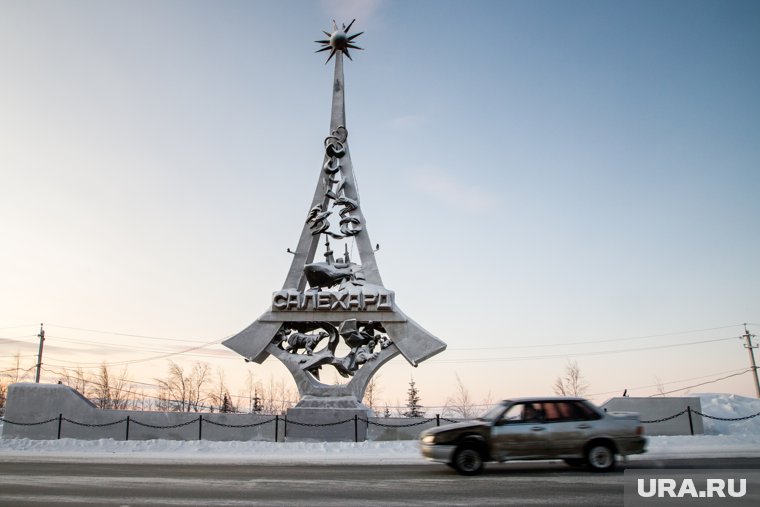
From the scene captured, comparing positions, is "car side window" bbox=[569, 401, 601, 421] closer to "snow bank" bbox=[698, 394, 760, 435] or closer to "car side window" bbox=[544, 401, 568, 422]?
"car side window" bbox=[544, 401, 568, 422]

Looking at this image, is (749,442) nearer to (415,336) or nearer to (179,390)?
(415,336)

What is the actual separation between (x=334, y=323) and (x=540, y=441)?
14313 mm

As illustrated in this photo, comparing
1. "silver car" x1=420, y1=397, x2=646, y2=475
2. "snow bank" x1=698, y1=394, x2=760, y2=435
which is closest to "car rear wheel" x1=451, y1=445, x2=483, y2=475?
"silver car" x1=420, y1=397, x2=646, y2=475

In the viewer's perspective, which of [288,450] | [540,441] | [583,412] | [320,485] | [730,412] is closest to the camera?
[320,485]

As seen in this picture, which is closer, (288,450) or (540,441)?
(540,441)

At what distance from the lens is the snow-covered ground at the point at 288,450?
15891 millimetres

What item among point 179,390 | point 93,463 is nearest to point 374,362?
point 93,463

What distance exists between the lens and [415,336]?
78.9 ft

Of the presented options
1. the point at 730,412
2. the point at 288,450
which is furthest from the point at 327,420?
the point at 730,412

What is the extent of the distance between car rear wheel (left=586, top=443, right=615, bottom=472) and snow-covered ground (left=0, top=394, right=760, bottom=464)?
164 inches

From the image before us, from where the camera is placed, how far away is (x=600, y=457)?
11.2 m

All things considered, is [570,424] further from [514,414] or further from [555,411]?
[514,414]

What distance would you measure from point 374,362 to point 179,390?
55104 millimetres

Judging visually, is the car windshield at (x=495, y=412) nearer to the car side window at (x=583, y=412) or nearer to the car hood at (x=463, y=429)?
the car hood at (x=463, y=429)
